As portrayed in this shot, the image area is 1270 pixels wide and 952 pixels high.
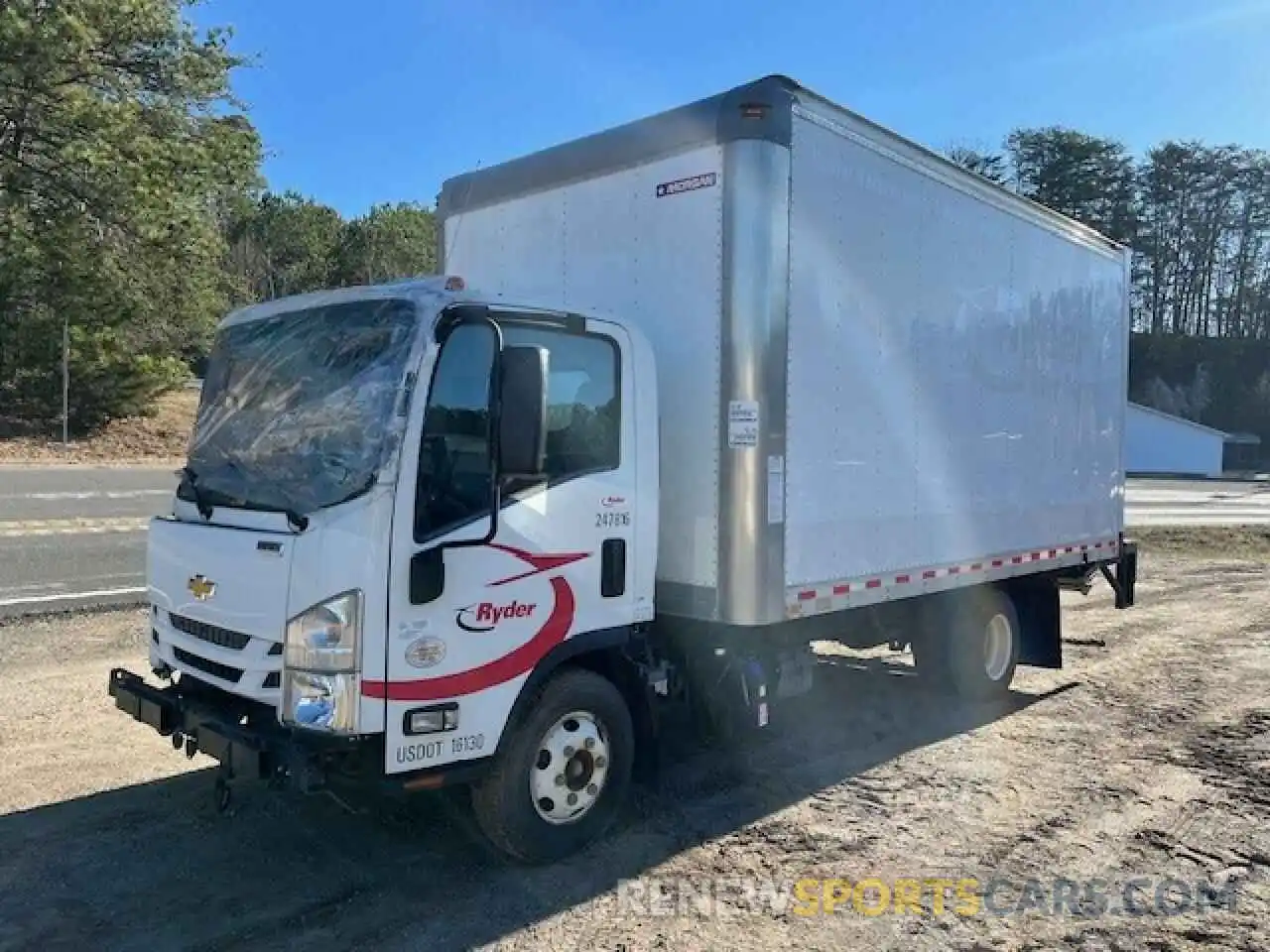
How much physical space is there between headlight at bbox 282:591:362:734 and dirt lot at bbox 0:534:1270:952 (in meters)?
0.84

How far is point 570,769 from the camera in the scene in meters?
4.66

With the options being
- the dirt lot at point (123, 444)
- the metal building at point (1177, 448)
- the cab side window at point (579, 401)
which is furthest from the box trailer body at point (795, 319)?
the metal building at point (1177, 448)

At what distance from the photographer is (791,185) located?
5.12 meters

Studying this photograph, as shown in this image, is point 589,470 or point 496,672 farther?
point 589,470

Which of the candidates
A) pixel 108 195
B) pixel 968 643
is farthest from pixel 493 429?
pixel 108 195

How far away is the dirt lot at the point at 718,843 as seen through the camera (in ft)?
13.3

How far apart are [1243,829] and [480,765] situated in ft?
12.8

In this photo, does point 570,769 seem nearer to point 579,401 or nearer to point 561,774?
point 561,774

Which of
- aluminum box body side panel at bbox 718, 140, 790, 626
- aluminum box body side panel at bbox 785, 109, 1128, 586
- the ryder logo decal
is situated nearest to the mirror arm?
the ryder logo decal

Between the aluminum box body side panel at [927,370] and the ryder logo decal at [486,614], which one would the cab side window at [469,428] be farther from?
the aluminum box body side panel at [927,370]

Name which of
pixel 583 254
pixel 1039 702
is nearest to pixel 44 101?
pixel 583 254

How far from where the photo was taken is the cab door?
13.1 feet

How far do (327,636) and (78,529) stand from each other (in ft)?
37.8

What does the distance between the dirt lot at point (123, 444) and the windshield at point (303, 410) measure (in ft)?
69.5
